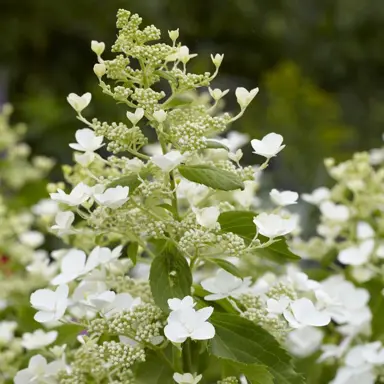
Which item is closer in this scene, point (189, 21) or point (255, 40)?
point (189, 21)

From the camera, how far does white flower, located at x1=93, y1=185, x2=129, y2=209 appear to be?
36cm

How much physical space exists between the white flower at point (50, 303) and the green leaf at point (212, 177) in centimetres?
10

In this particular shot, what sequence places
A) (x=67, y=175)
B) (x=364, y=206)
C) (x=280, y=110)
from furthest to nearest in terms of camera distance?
(x=280, y=110), (x=364, y=206), (x=67, y=175)

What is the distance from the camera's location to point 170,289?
38 cm

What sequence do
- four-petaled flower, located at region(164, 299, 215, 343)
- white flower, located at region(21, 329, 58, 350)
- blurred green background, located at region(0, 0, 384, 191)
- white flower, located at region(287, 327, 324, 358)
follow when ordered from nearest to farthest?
1. four-petaled flower, located at region(164, 299, 215, 343)
2. white flower, located at region(21, 329, 58, 350)
3. white flower, located at region(287, 327, 324, 358)
4. blurred green background, located at region(0, 0, 384, 191)

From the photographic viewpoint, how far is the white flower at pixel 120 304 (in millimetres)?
387

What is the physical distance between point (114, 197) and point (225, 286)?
3.4 inches

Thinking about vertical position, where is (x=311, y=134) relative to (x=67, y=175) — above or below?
above

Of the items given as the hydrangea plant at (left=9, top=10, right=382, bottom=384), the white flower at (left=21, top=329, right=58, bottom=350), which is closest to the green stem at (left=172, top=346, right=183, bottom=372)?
the hydrangea plant at (left=9, top=10, right=382, bottom=384)

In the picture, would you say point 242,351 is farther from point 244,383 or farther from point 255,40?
point 255,40

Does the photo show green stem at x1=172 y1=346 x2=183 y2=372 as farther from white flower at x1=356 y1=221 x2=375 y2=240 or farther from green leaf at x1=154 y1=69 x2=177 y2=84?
white flower at x1=356 y1=221 x2=375 y2=240

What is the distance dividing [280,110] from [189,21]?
1.80 feet

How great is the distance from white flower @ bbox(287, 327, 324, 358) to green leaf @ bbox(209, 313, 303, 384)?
18 centimetres

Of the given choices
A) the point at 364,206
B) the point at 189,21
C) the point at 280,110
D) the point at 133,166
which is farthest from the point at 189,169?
the point at 189,21
